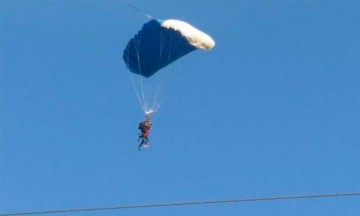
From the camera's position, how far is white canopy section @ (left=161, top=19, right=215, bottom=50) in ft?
85.0

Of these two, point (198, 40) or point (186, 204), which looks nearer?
point (186, 204)

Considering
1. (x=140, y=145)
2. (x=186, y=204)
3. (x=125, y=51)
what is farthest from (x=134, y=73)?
(x=186, y=204)

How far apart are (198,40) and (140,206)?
40.4ft

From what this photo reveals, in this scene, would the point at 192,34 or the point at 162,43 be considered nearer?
the point at 192,34

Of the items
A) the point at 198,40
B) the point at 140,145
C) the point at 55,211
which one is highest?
the point at 198,40

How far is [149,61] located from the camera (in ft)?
88.4

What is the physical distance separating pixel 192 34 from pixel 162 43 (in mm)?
1060

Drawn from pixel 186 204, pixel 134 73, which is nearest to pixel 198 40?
pixel 134 73

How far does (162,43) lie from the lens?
2653cm

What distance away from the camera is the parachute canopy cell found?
85.5 feet

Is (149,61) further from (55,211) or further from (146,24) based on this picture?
(55,211)

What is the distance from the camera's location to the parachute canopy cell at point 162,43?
26.0 meters

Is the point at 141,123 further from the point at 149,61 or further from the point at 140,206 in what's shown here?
the point at 140,206

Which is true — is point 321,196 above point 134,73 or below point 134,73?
below
